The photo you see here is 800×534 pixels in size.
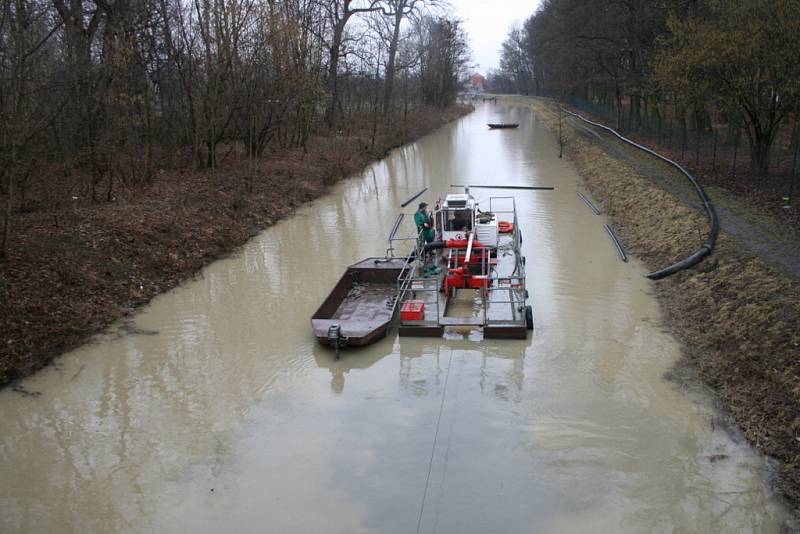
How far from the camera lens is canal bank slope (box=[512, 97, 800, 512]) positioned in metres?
9.67

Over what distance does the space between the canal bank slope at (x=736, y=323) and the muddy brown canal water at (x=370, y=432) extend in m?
0.43

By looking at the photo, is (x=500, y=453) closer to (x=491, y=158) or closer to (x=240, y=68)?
(x=240, y=68)

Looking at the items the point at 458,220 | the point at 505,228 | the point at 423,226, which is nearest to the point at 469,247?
the point at 458,220

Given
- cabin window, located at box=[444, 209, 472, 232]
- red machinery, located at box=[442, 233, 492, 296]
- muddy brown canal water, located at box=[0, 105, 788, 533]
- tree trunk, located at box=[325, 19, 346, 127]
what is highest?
tree trunk, located at box=[325, 19, 346, 127]

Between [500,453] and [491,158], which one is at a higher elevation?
[491,158]

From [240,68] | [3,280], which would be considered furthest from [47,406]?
[240,68]

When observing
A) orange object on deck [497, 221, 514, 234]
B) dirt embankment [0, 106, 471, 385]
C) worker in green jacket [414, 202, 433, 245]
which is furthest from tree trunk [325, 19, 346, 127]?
worker in green jacket [414, 202, 433, 245]

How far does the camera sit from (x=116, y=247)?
1739cm

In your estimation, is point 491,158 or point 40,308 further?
point 491,158

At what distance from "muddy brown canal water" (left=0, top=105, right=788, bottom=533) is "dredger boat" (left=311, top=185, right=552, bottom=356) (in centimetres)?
42

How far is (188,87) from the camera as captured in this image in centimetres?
2612

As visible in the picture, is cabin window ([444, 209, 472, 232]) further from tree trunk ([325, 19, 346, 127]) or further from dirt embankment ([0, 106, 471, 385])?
tree trunk ([325, 19, 346, 127])

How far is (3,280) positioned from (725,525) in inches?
556

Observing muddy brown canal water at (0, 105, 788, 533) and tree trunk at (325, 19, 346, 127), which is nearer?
muddy brown canal water at (0, 105, 788, 533)
